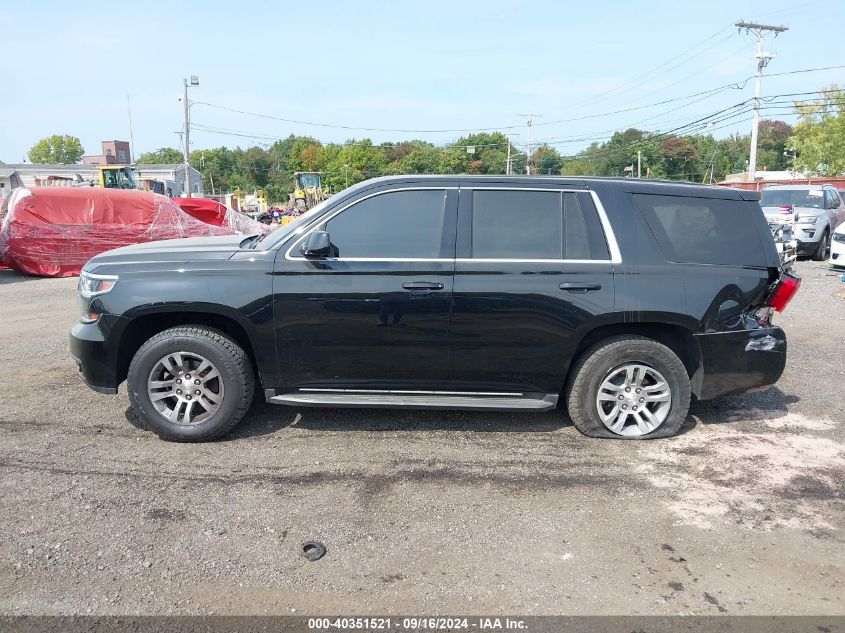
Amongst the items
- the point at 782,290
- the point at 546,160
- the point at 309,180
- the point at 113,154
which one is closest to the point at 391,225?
the point at 782,290

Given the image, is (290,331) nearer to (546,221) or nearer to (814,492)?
(546,221)

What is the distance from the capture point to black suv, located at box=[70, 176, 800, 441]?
4523mm

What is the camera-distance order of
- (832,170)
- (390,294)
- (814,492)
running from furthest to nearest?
(832,170) < (390,294) < (814,492)

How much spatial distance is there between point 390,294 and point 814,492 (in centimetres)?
294

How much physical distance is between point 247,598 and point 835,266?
43.4ft

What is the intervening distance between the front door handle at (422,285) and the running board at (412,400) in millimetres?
758

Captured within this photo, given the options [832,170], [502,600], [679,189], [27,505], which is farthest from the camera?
Answer: [832,170]

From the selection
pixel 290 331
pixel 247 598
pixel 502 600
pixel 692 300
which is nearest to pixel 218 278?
pixel 290 331

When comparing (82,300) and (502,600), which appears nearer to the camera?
(502,600)

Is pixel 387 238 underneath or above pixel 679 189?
underneath

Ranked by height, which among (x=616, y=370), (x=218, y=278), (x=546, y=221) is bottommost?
(x=616, y=370)

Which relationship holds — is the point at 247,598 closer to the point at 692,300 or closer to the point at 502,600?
the point at 502,600

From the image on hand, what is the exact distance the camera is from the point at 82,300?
4781mm

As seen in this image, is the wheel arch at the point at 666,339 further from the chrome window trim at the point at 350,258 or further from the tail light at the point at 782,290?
the chrome window trim at the point at 350,258
